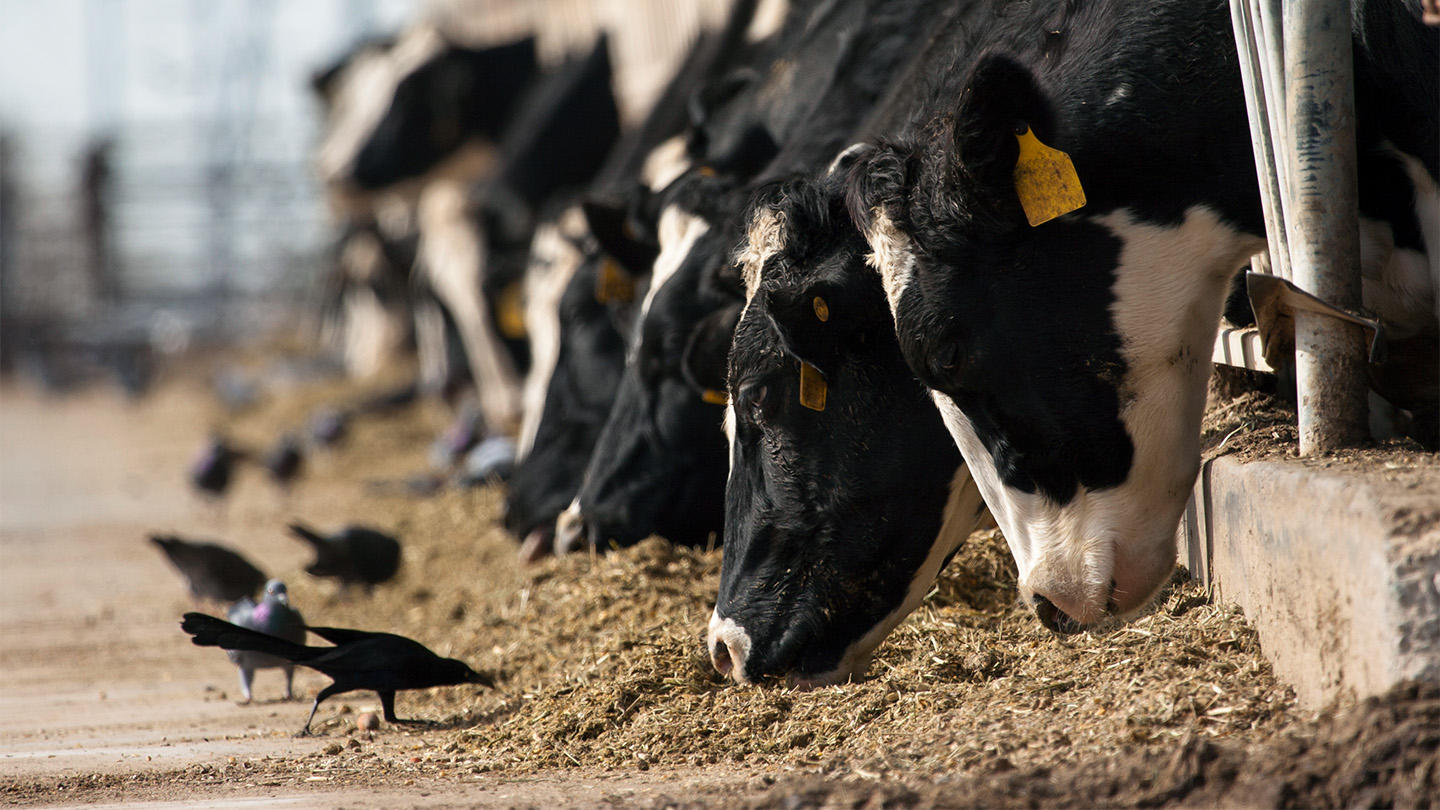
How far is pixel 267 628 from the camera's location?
395 centimetres

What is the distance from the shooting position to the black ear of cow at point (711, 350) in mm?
3732

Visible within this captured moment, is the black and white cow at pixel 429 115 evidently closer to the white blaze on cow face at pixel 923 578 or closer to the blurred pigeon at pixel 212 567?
the blurred pigeon at pixel 212 567

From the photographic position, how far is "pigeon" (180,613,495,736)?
3.28 m

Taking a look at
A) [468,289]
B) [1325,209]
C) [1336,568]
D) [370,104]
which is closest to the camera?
[1336,568]

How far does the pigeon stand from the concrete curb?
1.80m

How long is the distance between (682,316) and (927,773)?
7.18 ft

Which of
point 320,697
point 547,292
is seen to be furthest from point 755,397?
point 547,292

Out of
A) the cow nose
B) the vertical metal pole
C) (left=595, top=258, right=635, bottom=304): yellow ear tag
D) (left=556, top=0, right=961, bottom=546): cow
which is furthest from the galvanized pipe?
(left=595, top=258, right=635, bottom=304): yellow ear tag

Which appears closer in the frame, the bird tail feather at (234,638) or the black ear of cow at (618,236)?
the bird tail feather at (234,638)

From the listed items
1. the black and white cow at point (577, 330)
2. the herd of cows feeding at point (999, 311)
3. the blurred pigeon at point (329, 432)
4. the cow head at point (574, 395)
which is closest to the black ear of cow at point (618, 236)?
the black and white cow at point (577, 330)

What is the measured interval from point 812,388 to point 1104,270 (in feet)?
2.26

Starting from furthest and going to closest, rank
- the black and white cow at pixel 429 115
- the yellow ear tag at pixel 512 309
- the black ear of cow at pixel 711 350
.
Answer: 1. the black and white cow at pixel 429 115
2. the yellow ear tag at pixel 512 309
3. the black ear of cow at pixel 711 350

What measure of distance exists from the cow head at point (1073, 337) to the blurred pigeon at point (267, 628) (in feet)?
6.67

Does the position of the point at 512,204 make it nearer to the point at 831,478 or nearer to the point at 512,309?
the point at 512,309
